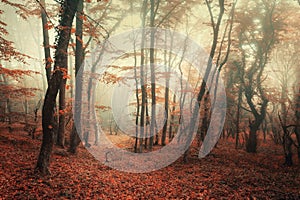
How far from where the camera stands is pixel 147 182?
9.10 meters

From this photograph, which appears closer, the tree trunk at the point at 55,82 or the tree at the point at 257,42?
the tree trunk at the point at 55,82

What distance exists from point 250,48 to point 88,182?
17725mm

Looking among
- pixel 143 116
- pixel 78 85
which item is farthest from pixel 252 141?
pixel 78 85

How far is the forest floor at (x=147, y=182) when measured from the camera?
648 cm

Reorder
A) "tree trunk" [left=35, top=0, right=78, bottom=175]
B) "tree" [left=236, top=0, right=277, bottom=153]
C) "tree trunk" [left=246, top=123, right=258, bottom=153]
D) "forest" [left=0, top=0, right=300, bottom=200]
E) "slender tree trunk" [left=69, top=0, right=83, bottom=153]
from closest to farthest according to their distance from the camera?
"tree trunk" [left=35, top=0, right=78, bottom=175]
"forest" [left=0, top=0, right=300, bottom=200]
"slender tree trunk" [left=69, top=0, right=83, bottom=153]
"tree" [left=236, top=0, right=277, bottom=153]
"tree trunk" [left=246, top=123, right=258, bottom=153]

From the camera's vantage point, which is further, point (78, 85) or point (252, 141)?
point (252, 141)

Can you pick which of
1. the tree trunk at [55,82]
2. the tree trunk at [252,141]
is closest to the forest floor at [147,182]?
the tree trunk at [55,82]

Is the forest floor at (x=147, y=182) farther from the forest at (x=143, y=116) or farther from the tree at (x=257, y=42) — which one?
the tree at (x=257, y=42)

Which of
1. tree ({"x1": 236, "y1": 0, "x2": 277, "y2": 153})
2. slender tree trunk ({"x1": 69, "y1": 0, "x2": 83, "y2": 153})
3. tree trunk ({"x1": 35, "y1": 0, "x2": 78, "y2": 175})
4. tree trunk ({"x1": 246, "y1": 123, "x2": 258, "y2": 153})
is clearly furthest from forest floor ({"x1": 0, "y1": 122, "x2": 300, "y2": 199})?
tree ({"x1": 236, "y1": 0, "x2": 277, "y2": 153})

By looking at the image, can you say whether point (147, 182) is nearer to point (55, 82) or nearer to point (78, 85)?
point (55, 82)

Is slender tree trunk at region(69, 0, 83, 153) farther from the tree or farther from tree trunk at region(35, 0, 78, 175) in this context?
the tree

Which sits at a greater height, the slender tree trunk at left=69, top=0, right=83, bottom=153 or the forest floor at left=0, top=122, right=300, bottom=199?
the slender tree trunk at left=69, top=0, right=83, bottom=153

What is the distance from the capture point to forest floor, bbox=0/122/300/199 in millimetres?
6480

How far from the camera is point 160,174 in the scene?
1047 centimetres
